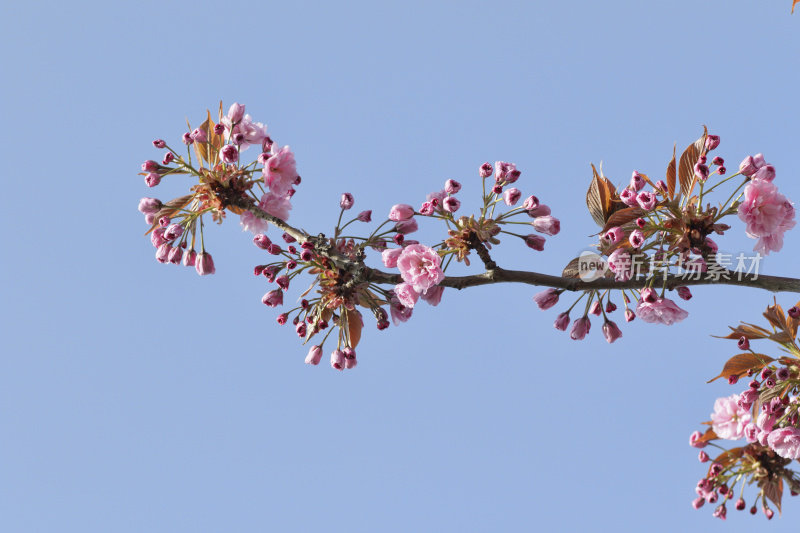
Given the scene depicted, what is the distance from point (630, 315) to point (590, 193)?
2.32 ft

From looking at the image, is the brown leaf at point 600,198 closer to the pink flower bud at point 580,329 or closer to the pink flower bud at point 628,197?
the pink flower bud at point 628,197

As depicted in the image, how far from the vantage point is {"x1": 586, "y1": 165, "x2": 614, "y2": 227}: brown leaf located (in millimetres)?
3318

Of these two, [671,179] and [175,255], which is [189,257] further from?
[671,179]

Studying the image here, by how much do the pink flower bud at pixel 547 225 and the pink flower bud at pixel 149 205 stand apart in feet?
6.56

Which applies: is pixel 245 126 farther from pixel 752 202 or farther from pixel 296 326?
pixel 752 202

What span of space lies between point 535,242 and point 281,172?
1.35 meters

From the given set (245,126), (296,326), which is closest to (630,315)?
(296,326)

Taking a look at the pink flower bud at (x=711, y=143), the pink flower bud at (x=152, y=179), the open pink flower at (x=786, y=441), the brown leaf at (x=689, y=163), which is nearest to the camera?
the brown leaf at (x=689, y=163)

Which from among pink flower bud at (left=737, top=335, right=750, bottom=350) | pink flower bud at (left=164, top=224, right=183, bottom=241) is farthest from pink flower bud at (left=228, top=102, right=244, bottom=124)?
pink flower bud at (left=737, top=335, right=750, bottom=350)

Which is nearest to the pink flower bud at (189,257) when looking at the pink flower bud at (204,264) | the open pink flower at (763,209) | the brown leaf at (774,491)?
the pink flower bud at (204,264)

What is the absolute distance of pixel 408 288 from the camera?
10.2 ft

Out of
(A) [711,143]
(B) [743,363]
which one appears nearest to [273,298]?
(A) [711,143]

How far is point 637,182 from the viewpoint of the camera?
10.7 ft

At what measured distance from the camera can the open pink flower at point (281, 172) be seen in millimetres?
3393
